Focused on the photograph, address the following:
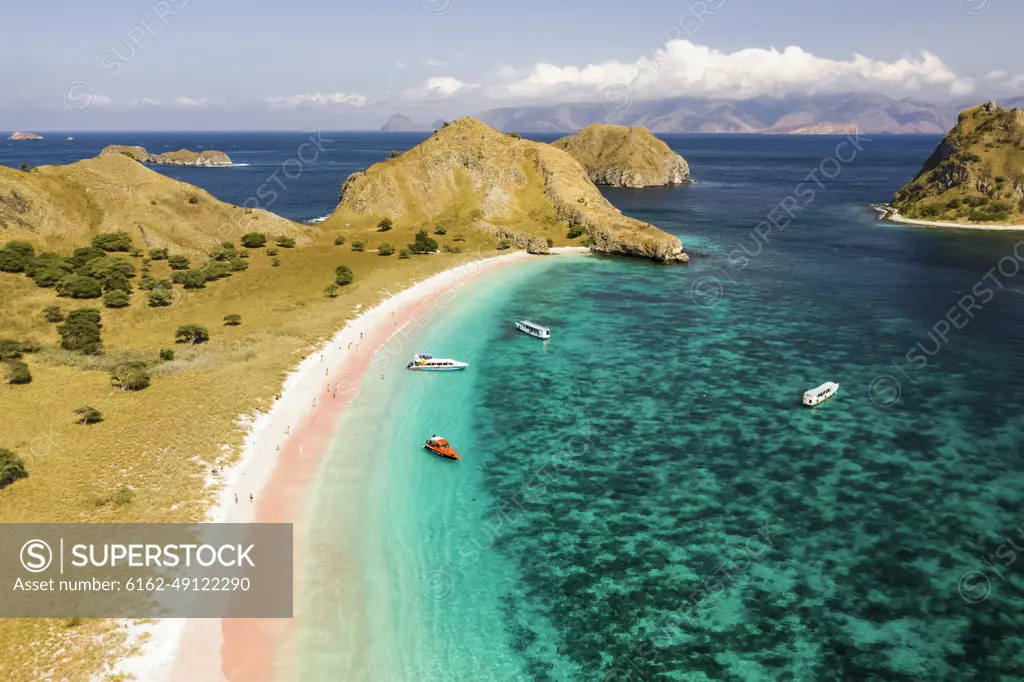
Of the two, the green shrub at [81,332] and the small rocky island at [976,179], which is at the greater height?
the small rocky island at [976,179]

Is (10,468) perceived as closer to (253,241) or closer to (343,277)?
(343,277)

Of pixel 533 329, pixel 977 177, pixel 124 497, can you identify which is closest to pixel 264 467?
pixel 124 497

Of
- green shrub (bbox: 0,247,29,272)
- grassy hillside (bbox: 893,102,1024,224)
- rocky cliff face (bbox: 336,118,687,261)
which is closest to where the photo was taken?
green shrub (bbox: 0,247,29,272)

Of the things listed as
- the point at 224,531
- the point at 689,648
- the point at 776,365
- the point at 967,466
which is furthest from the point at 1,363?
the point at 967,466

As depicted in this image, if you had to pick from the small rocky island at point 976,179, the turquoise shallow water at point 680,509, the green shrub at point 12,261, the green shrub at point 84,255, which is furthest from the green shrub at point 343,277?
the small rocky island at point 976,179

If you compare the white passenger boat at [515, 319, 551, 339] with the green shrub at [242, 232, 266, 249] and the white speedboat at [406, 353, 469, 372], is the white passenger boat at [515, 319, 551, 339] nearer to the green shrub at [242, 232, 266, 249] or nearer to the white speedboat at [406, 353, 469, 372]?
the white speedboat at [406, 353, 469, 372]

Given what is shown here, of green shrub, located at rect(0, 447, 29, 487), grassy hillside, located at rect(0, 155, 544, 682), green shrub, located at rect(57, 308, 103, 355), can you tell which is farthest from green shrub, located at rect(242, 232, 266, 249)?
green shrub, located at rect(0, 447, 29, 487)

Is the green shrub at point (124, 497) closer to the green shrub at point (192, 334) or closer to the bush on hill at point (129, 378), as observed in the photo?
the bush on hill at point (129, 378)
